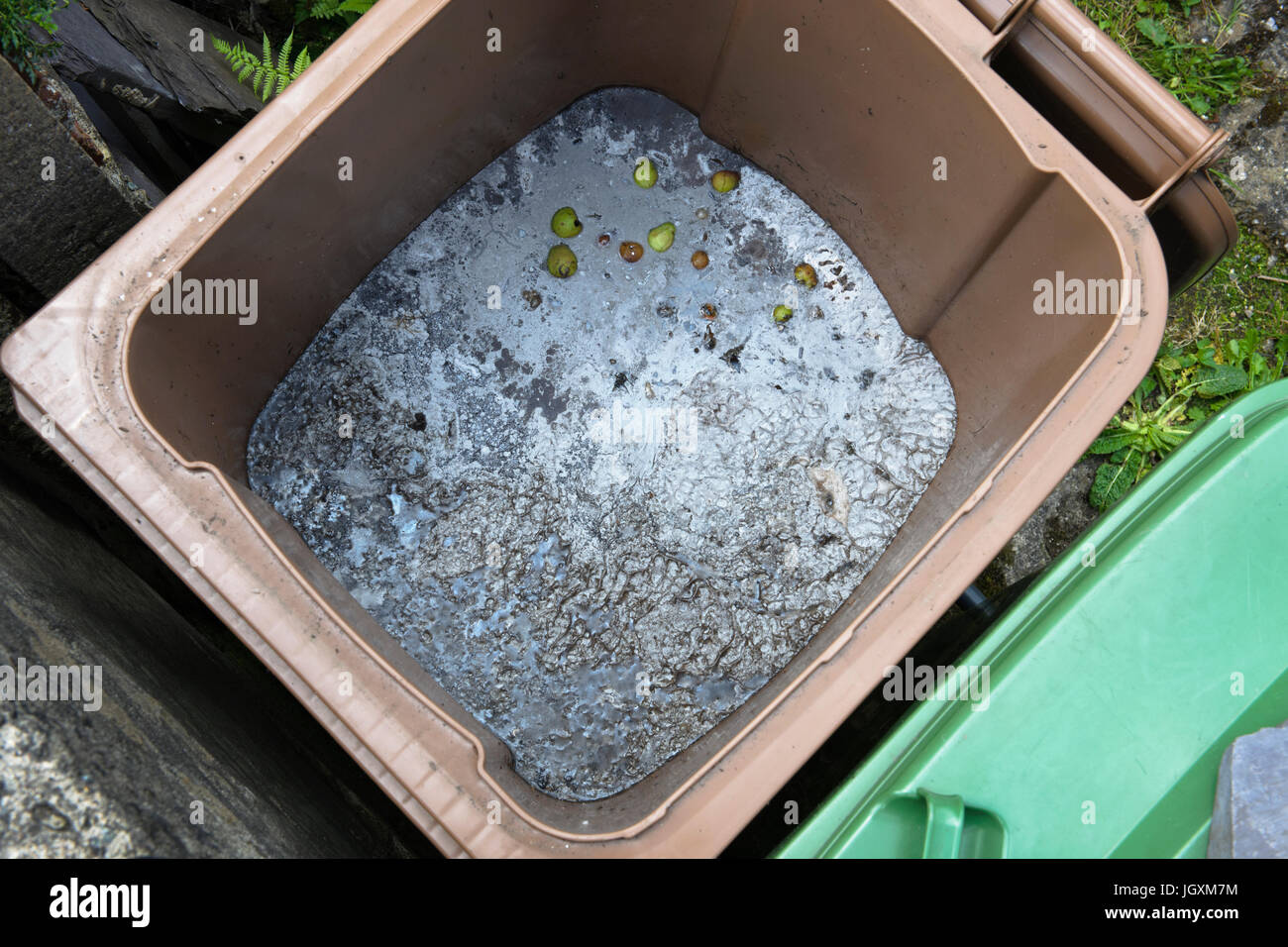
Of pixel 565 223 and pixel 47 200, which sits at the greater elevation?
pixel 565 223

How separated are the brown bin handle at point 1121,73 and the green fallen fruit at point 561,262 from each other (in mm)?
929

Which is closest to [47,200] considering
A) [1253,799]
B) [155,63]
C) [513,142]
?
[155,63]

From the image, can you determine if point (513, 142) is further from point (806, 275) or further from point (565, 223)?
point (806, 275)

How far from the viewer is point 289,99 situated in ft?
4.53

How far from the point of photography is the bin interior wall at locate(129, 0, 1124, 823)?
147 centimetres

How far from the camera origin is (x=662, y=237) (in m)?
1.97

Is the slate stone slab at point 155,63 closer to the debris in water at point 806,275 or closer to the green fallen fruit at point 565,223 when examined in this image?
the green fallen fruit at point 565,223

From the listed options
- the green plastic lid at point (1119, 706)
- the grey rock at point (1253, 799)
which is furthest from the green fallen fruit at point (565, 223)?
the grey rock at point (1253, 799)

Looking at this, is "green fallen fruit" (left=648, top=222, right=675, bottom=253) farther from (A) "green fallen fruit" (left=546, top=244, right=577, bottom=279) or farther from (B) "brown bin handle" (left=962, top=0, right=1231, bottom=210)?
(B) "brown bin handle" (left=962, top=0, right=1231, bottom=210)

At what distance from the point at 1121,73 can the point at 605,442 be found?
46.1 inches

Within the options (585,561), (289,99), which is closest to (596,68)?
(289,99)

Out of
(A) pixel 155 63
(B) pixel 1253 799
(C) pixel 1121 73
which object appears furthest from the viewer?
(A) pixel 155 63

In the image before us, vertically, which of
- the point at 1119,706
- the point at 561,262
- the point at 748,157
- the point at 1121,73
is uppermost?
the point at 1121,73

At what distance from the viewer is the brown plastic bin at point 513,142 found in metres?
1.30
